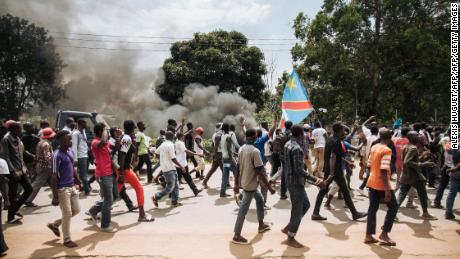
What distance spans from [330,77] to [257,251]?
19.9 metres

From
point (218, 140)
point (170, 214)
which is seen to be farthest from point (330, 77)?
point (170, 214)

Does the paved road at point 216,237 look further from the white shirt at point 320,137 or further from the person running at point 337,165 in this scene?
the white shirt at point 320,137

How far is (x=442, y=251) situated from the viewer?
507 cm

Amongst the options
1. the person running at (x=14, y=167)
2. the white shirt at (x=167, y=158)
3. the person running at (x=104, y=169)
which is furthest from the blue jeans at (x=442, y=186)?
the person running at (x=14, y=167)

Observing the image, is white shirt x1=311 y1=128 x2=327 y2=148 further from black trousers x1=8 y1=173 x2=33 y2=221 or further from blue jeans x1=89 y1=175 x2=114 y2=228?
black trousers x1=8 y1=173 x2=33 y2=221

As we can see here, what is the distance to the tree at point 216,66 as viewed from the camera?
2838 centimetres

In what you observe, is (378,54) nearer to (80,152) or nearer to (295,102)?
(295,102)

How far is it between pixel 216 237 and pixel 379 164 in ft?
8.46

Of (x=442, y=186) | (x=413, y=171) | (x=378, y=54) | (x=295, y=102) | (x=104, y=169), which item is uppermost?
(x=378, y=54)

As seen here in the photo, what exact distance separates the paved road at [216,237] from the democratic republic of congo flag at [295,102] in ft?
13.0

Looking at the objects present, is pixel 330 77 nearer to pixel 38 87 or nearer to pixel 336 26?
pixel 336 26

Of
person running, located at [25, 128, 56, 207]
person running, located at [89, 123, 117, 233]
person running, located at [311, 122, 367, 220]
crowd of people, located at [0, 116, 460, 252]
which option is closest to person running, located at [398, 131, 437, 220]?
crowd of people, located at [0, 116, 460, 252]

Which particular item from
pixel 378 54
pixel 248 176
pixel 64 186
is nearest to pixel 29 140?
pixel 64 186

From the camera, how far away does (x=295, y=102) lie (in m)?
11.5
